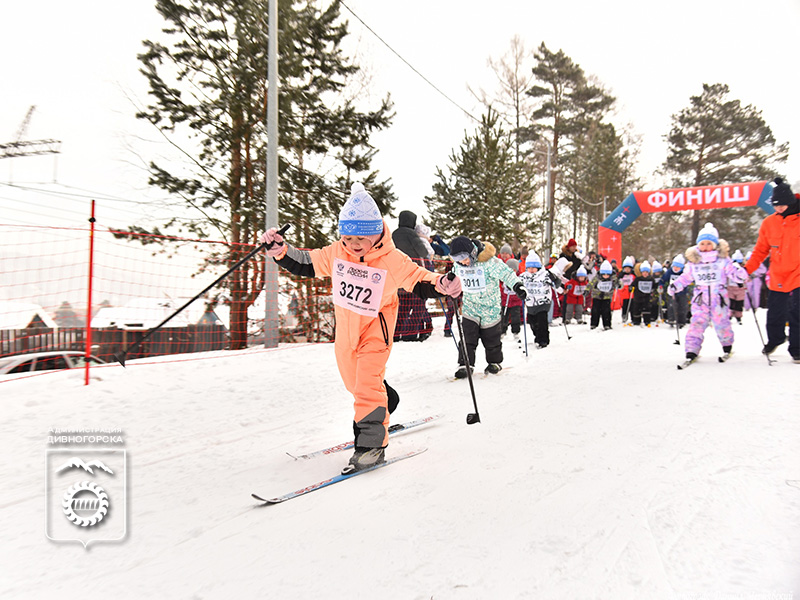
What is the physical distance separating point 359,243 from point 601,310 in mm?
11390

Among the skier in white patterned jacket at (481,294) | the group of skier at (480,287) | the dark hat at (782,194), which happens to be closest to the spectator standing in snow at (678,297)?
the group of skier at (480,287)

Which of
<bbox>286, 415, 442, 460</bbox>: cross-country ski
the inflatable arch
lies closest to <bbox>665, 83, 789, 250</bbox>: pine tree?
the inflatable arch

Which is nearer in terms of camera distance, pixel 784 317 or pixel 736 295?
pixel 784 317

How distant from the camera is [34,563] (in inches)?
81.6

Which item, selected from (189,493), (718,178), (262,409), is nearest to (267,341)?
(262,409)

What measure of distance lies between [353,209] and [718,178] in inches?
1602

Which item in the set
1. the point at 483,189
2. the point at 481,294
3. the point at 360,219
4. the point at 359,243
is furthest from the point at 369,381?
the point at 483,189

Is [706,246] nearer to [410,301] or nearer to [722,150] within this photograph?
[410,301]

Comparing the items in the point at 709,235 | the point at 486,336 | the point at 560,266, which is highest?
the point at 709,235

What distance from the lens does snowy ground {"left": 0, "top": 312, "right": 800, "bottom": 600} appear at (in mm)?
1923

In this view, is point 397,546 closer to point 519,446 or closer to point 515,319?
point 519,446

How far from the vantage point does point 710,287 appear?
23.1 feet

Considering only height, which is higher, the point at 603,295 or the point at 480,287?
the point at 603,295

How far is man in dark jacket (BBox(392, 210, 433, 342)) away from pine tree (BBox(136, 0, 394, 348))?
2914mm
